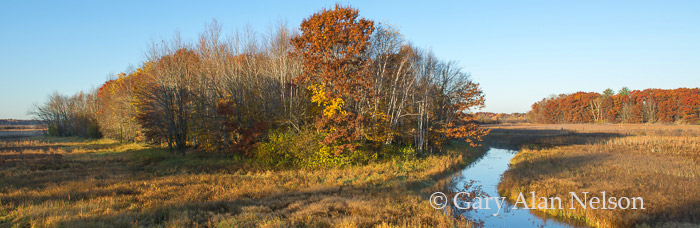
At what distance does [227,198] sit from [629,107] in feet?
343

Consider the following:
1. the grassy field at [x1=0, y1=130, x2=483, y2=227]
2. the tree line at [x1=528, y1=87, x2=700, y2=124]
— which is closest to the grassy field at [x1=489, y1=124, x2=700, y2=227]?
the grassy field at [x1=0, y1=130, x2=483, y2=227]

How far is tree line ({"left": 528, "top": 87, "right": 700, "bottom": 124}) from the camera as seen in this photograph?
7512cm

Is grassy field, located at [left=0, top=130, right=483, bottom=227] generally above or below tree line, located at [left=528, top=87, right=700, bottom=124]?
below

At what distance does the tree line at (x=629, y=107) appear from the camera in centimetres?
7512

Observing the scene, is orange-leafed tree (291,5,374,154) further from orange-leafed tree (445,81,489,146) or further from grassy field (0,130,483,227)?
orange-leafed tree (445,81,489,146)

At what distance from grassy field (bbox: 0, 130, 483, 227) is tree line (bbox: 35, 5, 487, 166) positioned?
3.35 m

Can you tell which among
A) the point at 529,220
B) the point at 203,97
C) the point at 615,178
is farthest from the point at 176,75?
the point at 615,178

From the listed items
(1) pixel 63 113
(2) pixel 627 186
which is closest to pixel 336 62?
(2) pixel 627 186

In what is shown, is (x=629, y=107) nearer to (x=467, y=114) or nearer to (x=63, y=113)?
(x=467, y=114)

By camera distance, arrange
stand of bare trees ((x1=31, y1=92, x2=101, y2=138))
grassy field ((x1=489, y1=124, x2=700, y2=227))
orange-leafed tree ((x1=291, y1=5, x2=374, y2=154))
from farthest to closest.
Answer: stand of bare trees ((x1=31, y1=92, x2=101, y2=138))
orange-leafed tree ((x1=291, y1=5, x2=374, y2=154))
grassy field ((x1=489, y1=124, x2=700, y2=227))

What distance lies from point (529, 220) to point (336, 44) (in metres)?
13.0

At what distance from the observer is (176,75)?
2742cm

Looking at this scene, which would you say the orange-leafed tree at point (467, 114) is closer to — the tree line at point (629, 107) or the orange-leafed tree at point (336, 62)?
the orange-leafed tree at point (336, 62)

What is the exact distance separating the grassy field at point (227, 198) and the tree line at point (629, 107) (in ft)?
299
